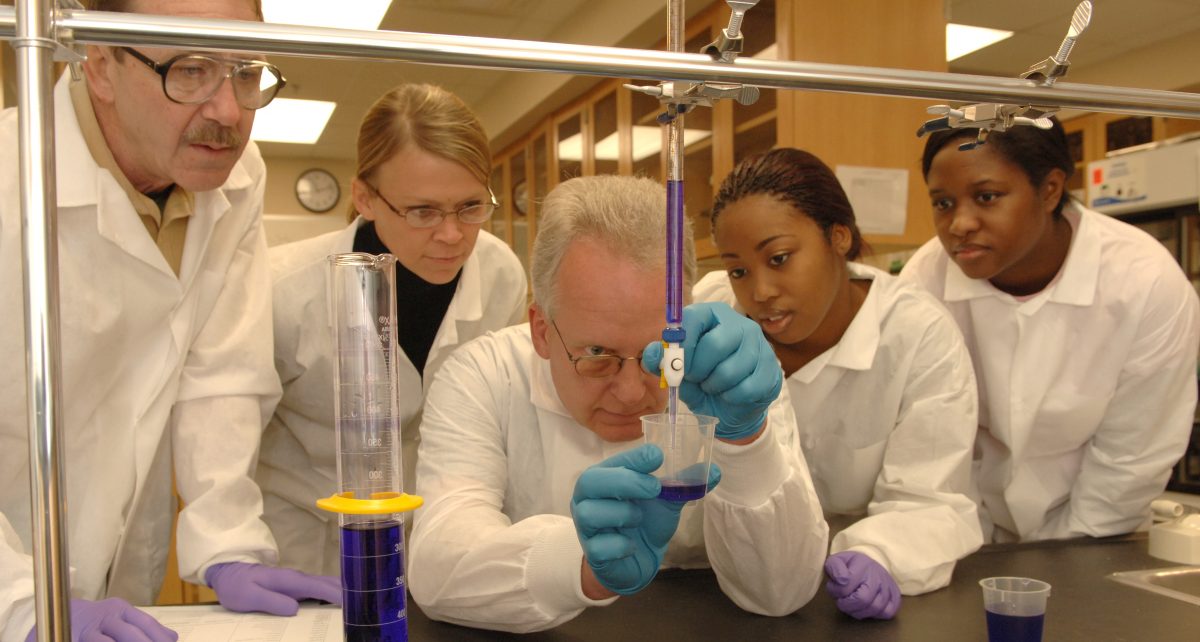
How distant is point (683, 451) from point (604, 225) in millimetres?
498

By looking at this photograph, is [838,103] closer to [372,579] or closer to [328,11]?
[328,11]

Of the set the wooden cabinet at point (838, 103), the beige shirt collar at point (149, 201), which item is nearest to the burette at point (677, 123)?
the beige shirt collar at point (149, 201)

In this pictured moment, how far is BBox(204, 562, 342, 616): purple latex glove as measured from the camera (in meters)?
1.21

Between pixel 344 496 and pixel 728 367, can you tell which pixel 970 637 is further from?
pixel 344 496

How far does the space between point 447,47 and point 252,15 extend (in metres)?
0.71

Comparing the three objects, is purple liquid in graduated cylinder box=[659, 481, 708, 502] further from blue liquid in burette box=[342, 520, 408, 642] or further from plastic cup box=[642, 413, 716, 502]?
blue liquid in burette box=[342, 520, 408, 642]

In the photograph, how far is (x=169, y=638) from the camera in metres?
1.03

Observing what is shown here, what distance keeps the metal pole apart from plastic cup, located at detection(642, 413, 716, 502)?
49 cm

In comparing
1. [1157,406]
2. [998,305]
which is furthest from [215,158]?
[1157,406]

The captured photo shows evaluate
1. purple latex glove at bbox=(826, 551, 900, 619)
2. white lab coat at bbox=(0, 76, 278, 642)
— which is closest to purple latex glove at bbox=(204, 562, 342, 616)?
white lab coat at bbox=(0, 76, 278, 642)

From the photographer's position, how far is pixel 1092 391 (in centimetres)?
189

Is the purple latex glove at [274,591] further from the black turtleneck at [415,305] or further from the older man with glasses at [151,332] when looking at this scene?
the black turtleneck at [415,305]

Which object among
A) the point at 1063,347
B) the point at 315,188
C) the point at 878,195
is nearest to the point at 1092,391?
the point at 1063,347

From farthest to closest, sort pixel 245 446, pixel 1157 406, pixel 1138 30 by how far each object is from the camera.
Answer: pixel 1138 30, pixel 1157 406, pixel 245 446
